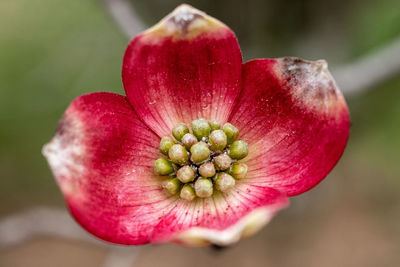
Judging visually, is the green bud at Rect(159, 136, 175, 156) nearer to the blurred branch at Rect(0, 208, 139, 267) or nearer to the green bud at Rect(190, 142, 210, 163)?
the green bud at Rect(190, 142, 210, 163)

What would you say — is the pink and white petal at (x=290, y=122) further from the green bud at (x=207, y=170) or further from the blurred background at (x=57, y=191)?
the blurred background at (x=57, y=191)

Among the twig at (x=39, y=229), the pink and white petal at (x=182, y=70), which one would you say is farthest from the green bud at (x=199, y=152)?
the twig at (x=39, y=229)

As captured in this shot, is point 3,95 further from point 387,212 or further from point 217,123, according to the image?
point 387,212

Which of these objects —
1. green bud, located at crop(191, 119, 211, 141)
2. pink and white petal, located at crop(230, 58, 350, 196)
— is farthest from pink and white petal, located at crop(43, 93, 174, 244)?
pink and white petal, located at crop(230, 58, 350, 196)

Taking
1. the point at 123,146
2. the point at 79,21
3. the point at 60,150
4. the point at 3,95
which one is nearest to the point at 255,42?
the point at 123,146

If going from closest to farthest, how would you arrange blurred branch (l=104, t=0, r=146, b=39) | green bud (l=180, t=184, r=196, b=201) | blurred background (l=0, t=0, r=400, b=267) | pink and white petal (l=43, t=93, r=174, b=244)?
pink and white petal (l=43, t=93, r=174, b=244) < green bud (l=180, t=184, r=196, b=201) < blurred branch (l=104, t=0, r=146, b=39) < blurred background (l=0, t=0, r=400, b=267)
